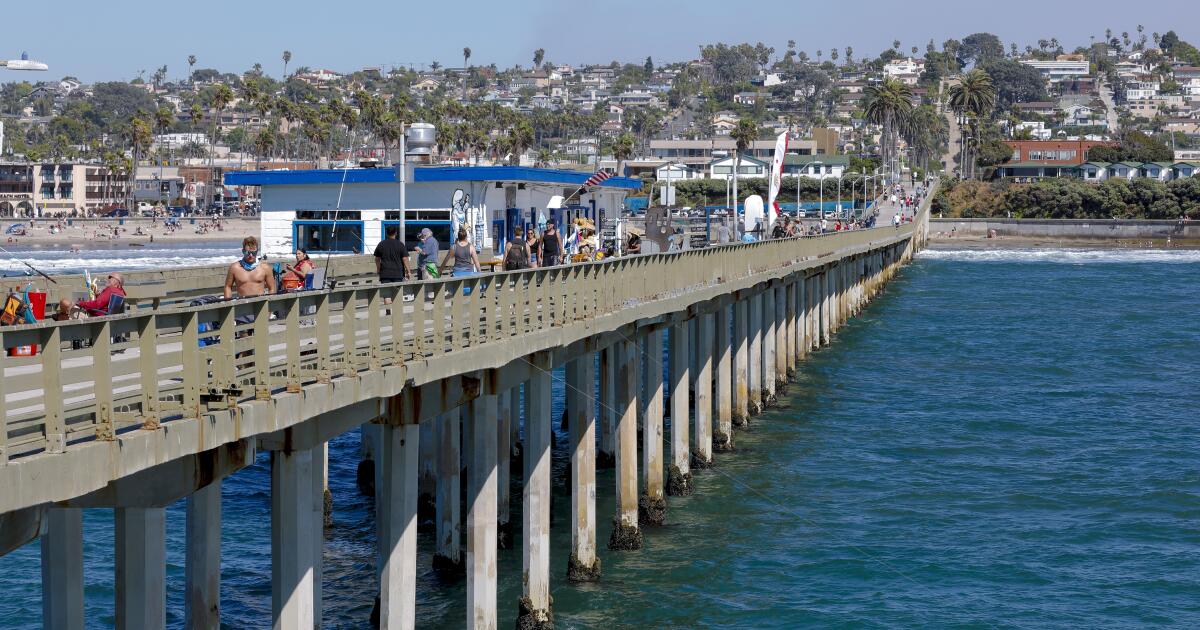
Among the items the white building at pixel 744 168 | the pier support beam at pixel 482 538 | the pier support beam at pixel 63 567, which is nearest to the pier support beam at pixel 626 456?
the pier support beam at pixel 482 538

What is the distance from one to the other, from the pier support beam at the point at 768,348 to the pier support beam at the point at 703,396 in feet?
23.1

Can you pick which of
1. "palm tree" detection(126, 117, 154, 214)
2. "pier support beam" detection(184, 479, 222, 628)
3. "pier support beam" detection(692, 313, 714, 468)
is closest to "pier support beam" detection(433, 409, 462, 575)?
"pier support beam" detection(184, 479, 222, 628)

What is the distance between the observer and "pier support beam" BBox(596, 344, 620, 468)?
24.8 metres

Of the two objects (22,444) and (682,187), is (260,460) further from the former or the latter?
(682,187)

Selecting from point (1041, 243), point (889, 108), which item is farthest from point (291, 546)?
point (889, 108)

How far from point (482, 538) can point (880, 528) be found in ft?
34.6

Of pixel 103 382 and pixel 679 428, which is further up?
pixel 103 382

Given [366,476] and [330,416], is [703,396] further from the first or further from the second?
[330,416]

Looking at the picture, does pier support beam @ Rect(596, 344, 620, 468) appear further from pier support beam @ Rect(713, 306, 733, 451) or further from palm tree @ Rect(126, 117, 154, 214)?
palm tree @ Rect(126, 117, 154, 214)

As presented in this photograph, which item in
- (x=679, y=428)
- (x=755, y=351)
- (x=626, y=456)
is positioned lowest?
(x=679, y=428)

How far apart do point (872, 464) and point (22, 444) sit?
23547 mm

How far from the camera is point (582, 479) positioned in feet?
65.7

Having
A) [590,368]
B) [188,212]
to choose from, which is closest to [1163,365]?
[590,368]

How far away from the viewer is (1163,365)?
48.4m
